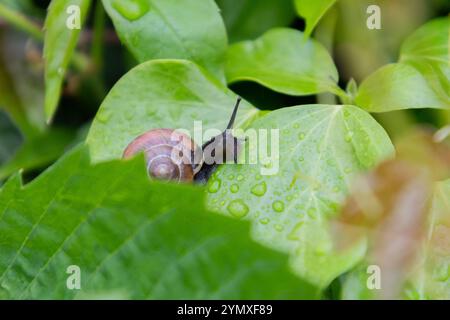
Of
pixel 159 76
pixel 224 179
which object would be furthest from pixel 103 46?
pixel 224 179

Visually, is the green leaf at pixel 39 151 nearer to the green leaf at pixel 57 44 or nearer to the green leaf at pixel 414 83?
the green leaf at pixel 57 44

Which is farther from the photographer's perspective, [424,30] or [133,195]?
[424,30]

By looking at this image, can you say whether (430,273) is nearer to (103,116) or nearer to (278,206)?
(278,206)

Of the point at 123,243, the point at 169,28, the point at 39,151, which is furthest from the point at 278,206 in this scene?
the point at 39,151

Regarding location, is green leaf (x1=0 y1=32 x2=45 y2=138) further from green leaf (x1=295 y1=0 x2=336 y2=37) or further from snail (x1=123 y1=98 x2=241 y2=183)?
green leaf (x1=295 y1=0 x2=336 y2=37)

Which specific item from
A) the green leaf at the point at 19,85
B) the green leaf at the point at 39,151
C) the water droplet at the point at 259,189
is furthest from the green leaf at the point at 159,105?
the green leaf at the point at 19,85

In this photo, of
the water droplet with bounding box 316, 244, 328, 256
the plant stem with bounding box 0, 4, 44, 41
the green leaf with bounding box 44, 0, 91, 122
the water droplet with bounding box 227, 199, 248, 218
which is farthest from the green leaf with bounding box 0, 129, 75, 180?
the water droplet with bounding box 316, 244, 328, 256
